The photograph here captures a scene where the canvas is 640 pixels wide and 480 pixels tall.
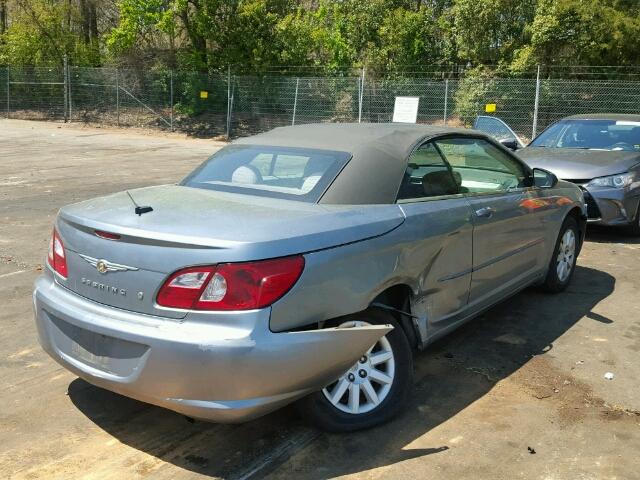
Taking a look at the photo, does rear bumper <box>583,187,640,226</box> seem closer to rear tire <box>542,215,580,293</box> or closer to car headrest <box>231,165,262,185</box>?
rear tire <box>542,215,580,293</box>

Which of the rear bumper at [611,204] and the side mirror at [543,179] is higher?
the side mirror at [543,179]

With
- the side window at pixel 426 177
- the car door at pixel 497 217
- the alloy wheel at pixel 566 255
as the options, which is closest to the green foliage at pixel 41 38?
the alloy wheel at pixel 566 255

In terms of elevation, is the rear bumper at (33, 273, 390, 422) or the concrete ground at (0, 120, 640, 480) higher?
the rear bumper at (33, 273, 390, 422)

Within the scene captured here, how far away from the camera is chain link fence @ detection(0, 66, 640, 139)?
19453mm

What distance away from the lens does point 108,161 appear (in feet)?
53.1

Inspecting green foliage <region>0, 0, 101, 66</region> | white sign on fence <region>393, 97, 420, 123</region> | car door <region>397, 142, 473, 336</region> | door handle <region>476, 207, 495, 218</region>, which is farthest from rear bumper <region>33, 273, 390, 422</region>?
green foliage <region>0, 0, 101, 66</region>

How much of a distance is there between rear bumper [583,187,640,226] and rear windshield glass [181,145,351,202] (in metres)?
4.79

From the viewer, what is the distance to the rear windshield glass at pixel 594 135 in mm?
8578

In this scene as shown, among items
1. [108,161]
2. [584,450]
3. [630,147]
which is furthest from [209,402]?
[108,161]

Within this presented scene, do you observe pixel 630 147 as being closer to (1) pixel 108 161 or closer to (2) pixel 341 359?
(2) pixel 341 359

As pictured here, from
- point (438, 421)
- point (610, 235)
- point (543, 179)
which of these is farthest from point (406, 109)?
point (438, 421)

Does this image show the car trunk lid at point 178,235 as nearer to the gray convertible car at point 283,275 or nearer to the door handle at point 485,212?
the gray convertible car at point 283,275

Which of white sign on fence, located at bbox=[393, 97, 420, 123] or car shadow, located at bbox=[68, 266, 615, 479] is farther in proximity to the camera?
white sign on fence, located at bbox=[393, 97, 420, 123]

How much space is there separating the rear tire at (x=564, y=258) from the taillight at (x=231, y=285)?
3.44 m
